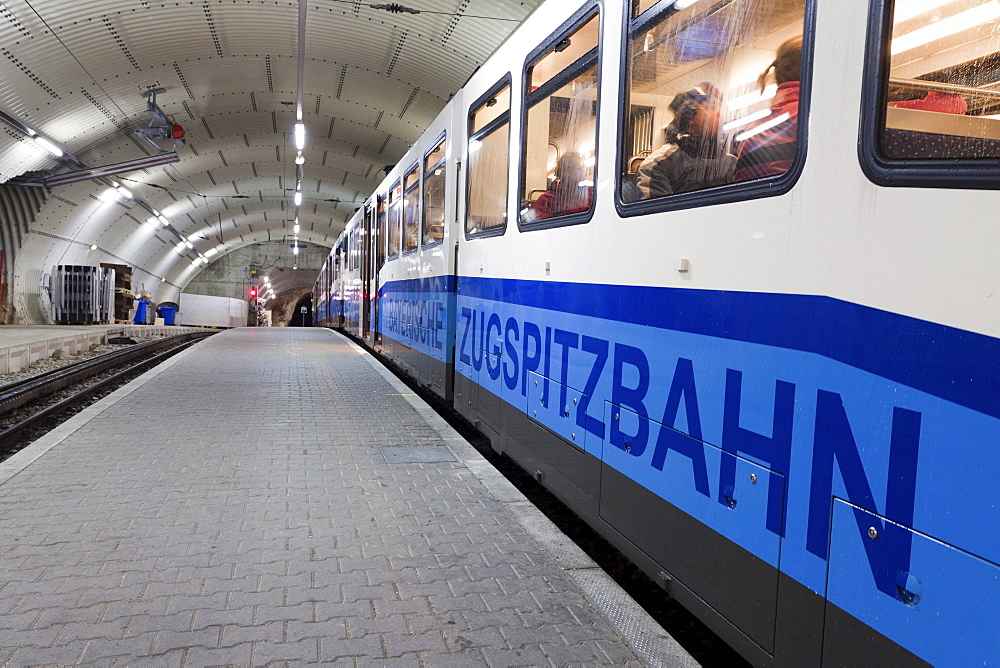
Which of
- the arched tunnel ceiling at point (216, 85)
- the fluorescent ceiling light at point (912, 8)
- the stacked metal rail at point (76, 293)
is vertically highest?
the arched tunnel ceiling at point (216, 85)

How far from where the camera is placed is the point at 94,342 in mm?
21922

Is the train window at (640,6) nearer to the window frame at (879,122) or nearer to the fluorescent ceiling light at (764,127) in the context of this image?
the fluorescent ceiling light at (764,127)

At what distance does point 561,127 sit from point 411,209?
574cm

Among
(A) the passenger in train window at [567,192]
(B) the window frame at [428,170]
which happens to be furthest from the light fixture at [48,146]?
(A) the passenger in train window at [567,192]

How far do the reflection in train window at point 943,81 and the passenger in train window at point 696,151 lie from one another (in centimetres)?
78

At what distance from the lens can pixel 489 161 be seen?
6.26m

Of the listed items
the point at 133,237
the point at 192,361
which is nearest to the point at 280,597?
the point at 192,361

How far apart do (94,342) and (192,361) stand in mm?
9917

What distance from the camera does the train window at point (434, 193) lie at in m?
8.07

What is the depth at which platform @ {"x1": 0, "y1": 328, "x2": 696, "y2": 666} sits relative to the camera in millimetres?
3035

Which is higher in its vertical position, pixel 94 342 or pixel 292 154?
pixel 292 154

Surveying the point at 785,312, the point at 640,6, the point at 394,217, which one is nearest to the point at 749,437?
the point at 785,312

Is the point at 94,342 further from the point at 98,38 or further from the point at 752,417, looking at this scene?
the point at 752,417

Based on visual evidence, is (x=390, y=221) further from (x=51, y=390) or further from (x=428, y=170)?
(x=51, y=390)
